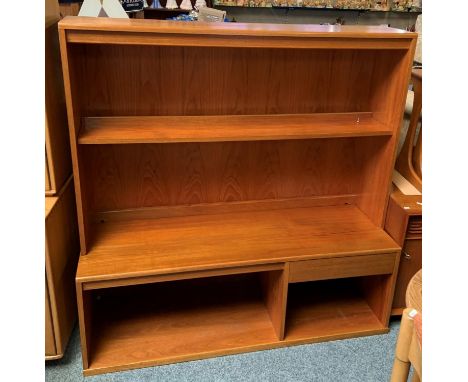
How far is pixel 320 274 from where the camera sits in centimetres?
187

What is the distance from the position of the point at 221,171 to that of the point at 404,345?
4.04 ft

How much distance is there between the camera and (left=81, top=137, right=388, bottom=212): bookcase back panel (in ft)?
6.40

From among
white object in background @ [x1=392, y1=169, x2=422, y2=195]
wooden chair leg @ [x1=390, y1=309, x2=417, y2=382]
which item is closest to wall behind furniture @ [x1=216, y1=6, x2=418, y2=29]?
white object in background @ [x1=392, y1=169, x2=422, y2=195]

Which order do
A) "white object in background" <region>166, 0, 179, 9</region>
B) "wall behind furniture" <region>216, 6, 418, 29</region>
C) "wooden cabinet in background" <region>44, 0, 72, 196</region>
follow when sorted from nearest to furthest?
"wooden cabinet in background" <region>44, 0, 72, 196</region>, "white object in background" <region>166, 0, 179, 9</region>, "wall behind furniture" <region>216, 6, 418, 29</region>

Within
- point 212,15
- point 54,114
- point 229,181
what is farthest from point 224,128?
point 212,15

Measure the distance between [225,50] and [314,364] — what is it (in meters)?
1.39

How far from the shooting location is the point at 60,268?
5.78 feet

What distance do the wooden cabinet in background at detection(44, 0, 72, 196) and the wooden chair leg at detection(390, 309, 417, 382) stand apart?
131 centimetres

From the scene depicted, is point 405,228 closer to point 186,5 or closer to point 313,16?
point 186,5

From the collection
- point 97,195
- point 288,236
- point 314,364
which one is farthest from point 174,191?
point 314,364

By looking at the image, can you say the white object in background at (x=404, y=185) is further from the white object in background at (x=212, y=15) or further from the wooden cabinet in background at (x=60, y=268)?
the wooden cabinet in background at (x=60, y=268)

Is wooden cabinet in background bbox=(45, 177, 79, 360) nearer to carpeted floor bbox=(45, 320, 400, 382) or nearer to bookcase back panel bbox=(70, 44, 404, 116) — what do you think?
carpeted floor bbox=(45, 320, 400, 382)

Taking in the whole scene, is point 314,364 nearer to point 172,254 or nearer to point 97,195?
point 172,254

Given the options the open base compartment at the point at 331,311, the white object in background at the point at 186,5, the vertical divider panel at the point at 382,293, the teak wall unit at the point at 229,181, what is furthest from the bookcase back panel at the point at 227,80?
the white object in background at the point at 186,5
